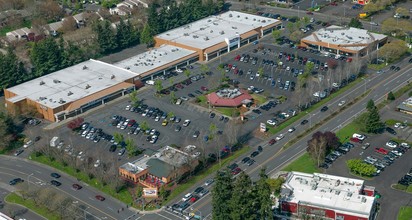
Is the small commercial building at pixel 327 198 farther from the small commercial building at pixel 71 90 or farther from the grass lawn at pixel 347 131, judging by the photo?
the small commercial building at pixel 71 90

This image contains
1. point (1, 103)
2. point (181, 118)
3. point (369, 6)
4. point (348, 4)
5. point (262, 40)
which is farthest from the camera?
point (348, 4)

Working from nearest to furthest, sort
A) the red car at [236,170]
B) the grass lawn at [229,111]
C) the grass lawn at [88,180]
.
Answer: the grass lawn at [88,180] < the red car at [236,170] < the grass lawn at [229,111]

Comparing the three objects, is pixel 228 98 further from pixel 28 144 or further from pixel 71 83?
pixel 28 144

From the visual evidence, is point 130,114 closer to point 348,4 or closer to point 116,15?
point 116,15

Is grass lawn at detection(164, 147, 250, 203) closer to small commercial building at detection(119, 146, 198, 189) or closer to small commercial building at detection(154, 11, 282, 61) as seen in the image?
small commercial building at detection(119, 146, 198, 189)

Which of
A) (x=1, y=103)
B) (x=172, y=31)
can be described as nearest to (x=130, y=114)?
(x=1, y=103)

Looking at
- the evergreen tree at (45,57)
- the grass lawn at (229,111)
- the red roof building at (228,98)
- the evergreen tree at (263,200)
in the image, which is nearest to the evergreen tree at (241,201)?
the evergreen tree at (263,200)

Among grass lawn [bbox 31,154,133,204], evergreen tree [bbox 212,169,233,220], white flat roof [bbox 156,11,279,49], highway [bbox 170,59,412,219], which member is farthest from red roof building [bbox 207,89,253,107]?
Result: evergreen tree [bbox 212,169,233,220]
